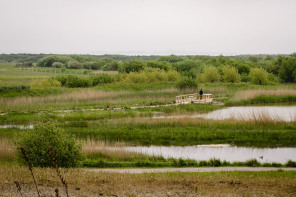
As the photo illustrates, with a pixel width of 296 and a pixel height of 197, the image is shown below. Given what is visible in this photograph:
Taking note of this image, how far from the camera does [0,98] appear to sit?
40.0 meters

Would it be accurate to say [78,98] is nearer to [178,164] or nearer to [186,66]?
[178,164]

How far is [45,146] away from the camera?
1335 centimetres

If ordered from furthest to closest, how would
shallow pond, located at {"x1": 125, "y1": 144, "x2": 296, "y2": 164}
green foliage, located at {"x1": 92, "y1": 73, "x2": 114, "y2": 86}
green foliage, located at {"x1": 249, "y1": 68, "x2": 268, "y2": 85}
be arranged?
green foliage, located at {"x1": 249, "y1": 68, "x2": 268, "y2": 85} < green foliage, located at {"x1": 92, "y1": 73, "x2": 114, "y2": 86} < shallow pond, located at {"x1": 125, "y1": 144, "x2": 296, "y2": 164}

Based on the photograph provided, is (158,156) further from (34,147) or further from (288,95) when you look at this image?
(288,95)

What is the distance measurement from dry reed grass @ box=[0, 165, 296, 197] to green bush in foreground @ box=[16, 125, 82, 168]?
0.73 meters

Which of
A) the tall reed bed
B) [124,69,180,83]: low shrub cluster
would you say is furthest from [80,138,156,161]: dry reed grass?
[124,69,180,83]: low shrub cluster

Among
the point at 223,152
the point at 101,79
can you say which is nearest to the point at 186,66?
the point at 101,79

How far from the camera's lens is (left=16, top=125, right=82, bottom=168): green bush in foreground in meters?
13.4

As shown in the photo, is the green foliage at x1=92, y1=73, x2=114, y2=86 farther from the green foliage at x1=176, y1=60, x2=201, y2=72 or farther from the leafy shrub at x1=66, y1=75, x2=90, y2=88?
the green foliage at x1=176, y1=60, x2=201, y2=72

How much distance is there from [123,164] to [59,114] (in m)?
16.9

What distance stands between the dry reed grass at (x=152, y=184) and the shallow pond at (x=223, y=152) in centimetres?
530

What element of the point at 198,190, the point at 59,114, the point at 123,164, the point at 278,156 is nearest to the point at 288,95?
the point at 278,156

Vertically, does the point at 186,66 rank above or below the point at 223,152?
above

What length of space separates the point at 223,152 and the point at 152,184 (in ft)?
31.0
